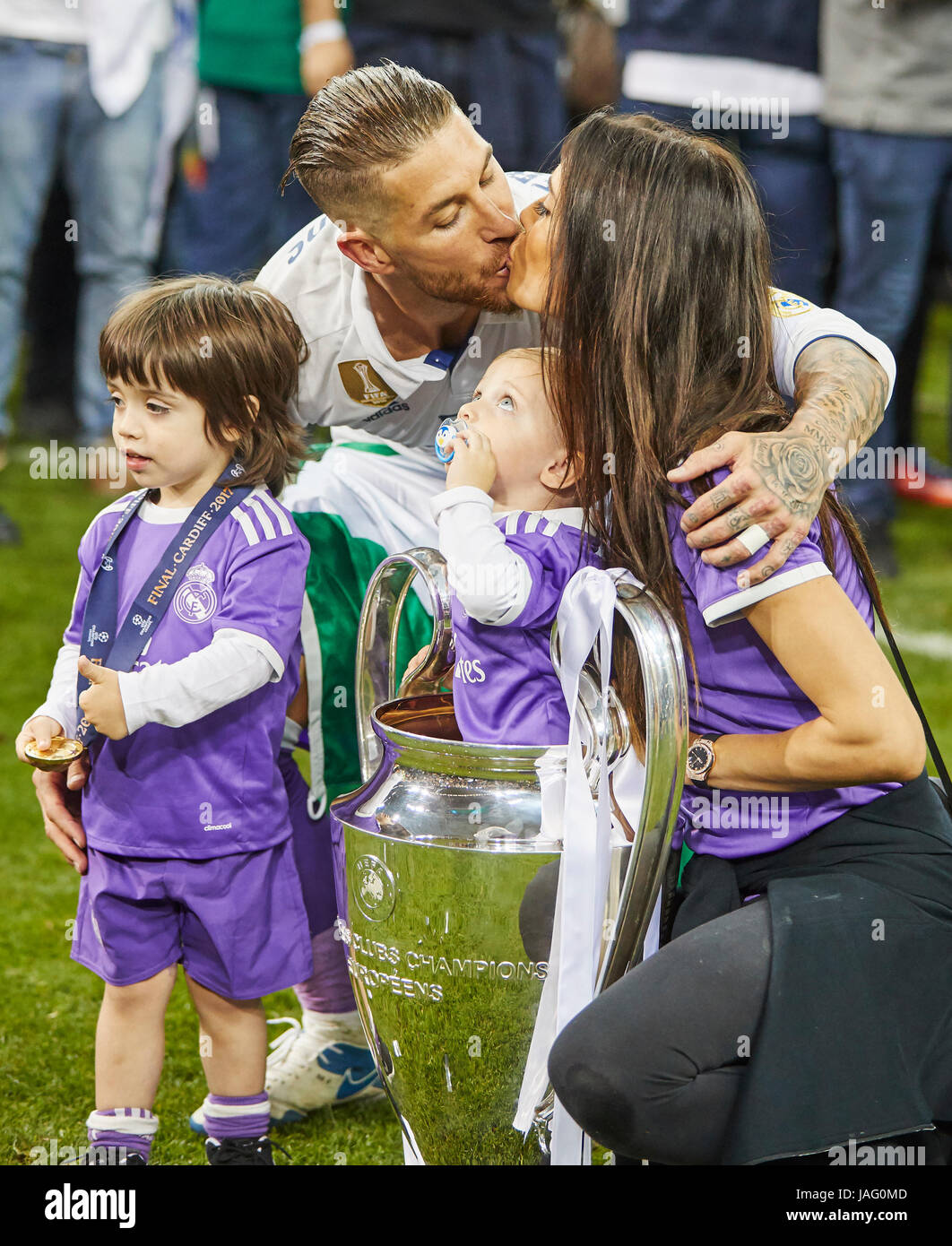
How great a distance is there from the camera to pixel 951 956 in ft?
5.08

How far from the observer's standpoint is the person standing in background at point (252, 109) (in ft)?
15.7

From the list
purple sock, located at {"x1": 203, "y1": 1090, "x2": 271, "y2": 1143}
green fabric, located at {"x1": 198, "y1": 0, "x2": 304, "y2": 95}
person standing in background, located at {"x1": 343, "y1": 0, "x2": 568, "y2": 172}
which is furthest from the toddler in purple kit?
green fabric, located at {"x1": 198, "y1": 0, "x2": 304, "y2": 95}

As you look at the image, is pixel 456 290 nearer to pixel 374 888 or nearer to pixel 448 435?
pixel 448 435

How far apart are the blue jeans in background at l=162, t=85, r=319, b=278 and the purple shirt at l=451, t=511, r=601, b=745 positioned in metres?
3.63

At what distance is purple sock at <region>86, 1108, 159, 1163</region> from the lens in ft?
5.90

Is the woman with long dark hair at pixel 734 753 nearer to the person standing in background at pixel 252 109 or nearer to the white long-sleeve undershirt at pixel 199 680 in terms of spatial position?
the white long-sleeve undershirt at pixel 199 680

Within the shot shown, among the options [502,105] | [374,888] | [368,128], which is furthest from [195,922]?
[502,105]

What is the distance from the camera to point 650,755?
4.80 ft

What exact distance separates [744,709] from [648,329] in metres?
0.41

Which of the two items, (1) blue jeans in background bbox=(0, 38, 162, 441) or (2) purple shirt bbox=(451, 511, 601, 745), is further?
(1) blue jeans in background bbox=(0, 38, 162, 441)

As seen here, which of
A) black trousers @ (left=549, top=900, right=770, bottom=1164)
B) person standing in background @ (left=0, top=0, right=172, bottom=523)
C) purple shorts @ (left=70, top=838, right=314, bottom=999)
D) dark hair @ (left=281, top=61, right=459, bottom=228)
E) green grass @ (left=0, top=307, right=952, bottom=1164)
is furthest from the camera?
person standing in background @ (left=0, top=0, right=172, bottom=523)

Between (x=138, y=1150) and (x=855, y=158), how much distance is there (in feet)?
12.6

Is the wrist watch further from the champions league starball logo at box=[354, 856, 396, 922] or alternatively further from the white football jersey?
the white football jersey

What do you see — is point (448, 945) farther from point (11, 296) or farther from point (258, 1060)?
point (11, 296)
